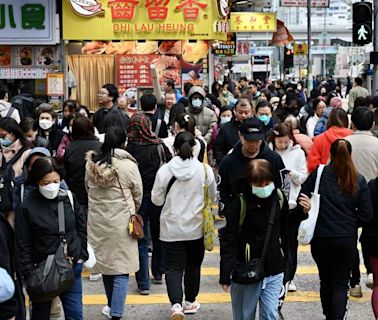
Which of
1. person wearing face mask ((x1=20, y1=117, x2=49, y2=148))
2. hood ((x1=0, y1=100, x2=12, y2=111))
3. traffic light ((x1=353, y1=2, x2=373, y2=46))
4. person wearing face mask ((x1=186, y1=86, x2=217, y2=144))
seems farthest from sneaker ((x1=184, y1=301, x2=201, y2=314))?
traffic light ((x1=353, y1=2, x2=373, y2=46))

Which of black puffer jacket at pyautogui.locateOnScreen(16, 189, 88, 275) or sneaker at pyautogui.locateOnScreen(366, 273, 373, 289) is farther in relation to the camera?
sneaker at pyautogui.locateOnScreen(366, 273, 373, 289)

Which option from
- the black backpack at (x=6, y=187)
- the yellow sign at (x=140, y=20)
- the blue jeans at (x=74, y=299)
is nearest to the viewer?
the blue jeans at (x=74, y=299)

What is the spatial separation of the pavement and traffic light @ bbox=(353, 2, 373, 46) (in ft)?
25.6

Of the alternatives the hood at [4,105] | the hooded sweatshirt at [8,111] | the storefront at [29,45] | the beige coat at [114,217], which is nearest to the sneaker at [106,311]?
the beige coat at [114,217]

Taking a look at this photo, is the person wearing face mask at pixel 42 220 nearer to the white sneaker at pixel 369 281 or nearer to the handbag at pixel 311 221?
the handbag at pixel 311 221

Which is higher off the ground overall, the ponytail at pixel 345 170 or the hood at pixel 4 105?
the hood at pixel 4 105

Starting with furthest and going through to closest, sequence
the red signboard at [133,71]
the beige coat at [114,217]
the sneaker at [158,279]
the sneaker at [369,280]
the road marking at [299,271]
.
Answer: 1. the red signboard at [133,71]
2. the road marking at [299,271]
3. the sneaker at [158,279]
4. the sneaker at [369,280]
5. the beige coat at [114,217]

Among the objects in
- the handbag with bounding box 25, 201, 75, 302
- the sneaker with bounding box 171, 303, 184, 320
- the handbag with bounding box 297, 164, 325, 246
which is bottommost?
the sneaker with bounding box 171, 303, 184, 320

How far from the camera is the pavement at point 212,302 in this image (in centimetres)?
704

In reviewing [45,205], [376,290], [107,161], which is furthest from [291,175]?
[45,205]

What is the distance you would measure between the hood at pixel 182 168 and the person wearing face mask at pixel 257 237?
111 cm

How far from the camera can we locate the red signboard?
53.0ft

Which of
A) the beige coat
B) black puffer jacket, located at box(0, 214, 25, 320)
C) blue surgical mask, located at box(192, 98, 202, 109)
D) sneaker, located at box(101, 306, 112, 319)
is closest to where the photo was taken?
black puffer jacket, located at box(0, 214, 25, 320)

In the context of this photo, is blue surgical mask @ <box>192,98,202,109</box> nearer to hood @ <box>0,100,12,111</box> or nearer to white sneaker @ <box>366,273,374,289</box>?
hood @ <box>0,100,12,111</box>
